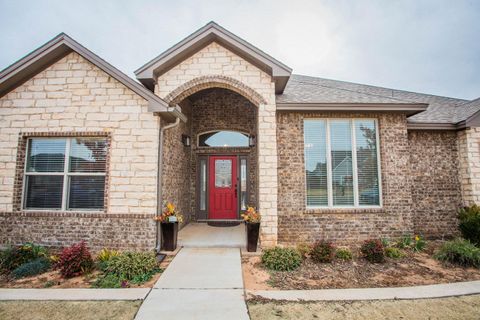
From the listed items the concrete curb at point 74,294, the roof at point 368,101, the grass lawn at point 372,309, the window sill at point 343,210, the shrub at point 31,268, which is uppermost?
the roof at point 368,101

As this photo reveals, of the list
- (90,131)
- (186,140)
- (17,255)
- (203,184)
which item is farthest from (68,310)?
(203,184)

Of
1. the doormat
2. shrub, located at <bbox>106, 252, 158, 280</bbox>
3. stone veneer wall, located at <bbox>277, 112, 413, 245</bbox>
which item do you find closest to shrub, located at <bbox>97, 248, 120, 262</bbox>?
shrub, located at <bbox>106, 252, 158, 280</bbox>

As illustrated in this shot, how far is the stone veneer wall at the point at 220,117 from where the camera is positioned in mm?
9016

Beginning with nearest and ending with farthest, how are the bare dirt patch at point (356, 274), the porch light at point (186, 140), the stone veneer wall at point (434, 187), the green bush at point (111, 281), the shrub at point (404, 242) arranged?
the green bush at point (111, 281) → the bare dirt patch at point (356, 274) → the shrub at point (404, 242) → the stone veneer wall at point (434, 187) → the porch light at point (186, 140)

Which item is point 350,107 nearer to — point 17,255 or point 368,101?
point 368,101

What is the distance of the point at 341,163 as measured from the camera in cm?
640

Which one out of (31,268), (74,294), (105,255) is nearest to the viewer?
(74,294)

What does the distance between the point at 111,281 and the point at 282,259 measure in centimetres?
322

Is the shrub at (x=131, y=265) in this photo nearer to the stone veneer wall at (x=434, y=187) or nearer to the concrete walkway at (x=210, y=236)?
the concrete walkway at (x=210, y=236)

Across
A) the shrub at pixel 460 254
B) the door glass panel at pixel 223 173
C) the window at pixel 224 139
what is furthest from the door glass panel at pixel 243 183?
the shrub at pixel 460 254

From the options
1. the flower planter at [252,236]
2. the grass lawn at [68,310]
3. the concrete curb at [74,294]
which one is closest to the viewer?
the grass lawn at [68,310]

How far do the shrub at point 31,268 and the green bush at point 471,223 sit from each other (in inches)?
390

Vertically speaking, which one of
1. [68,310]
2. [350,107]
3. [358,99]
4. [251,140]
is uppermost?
[358,99]

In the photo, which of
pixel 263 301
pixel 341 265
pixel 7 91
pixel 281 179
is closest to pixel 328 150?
pixel 281 179
